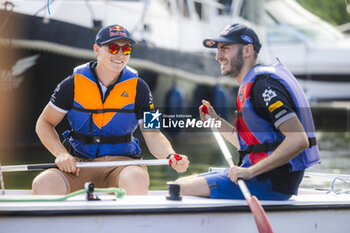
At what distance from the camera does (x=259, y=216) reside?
2.99m


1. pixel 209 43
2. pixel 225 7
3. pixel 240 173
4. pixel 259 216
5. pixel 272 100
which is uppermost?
pixel 225 7

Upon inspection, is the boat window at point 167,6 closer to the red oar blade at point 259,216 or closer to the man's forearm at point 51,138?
the man's forearm at point 51,138

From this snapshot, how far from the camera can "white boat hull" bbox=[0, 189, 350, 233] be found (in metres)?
2.99

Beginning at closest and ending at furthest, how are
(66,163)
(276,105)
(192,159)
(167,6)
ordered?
(276,105) → (66,163) → (192,159) → (167,6)

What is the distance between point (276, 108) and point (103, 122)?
40.9 inches

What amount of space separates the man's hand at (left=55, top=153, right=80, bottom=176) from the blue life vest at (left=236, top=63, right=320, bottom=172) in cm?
92

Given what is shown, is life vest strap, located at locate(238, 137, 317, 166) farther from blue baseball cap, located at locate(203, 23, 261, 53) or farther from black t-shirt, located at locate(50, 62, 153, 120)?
black t-shirt, located at locate(50, 62, 153, 120)

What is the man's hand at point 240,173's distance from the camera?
3.04 meters

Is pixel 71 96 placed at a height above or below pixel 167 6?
below

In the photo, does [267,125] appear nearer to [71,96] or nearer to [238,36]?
[238,36]

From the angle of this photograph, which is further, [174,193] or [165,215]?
[174,193]

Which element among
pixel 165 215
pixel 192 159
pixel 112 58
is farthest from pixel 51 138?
pixel 192 159

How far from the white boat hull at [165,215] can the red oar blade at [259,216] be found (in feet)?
0.42

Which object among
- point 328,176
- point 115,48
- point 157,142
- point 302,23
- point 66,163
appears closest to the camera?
point 66,163
